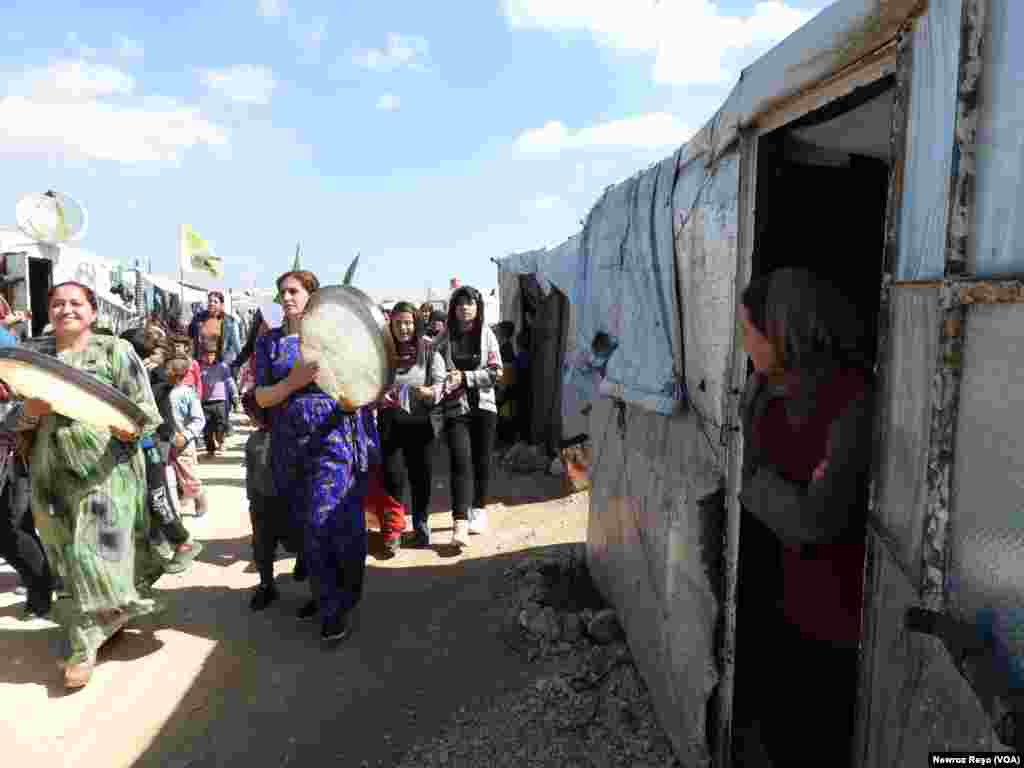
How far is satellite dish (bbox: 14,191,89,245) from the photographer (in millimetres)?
8336

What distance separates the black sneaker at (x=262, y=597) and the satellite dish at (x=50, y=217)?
6664 millimetres

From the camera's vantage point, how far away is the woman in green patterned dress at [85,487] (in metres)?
3.32

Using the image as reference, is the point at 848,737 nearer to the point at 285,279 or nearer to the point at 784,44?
the point at 784,44

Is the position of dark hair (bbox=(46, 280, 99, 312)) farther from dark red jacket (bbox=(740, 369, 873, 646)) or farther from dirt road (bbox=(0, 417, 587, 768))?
dark red jacket (bbox=(740, 369, 873, 646))

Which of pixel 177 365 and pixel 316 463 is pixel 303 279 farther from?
pixel 177 365

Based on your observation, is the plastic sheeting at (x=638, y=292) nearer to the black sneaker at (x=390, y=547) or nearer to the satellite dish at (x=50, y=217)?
the black sneaker at (x=390, y=547)

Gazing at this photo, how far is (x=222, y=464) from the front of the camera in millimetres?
8703

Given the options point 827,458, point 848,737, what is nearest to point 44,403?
point 827,458

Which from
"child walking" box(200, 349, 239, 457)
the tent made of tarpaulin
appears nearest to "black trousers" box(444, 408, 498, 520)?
the tent made of tarpaulin

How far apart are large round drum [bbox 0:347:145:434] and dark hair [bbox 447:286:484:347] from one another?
8.70ft

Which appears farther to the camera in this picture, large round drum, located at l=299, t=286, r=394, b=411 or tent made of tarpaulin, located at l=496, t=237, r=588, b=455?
tent made of tarpaulin, located at l=496, t=237, r=588, b=455

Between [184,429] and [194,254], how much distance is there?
37.9 ft

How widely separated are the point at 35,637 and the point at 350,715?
2078 mm

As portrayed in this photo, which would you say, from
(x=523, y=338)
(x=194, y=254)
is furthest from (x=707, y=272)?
(x=194, y=254)
